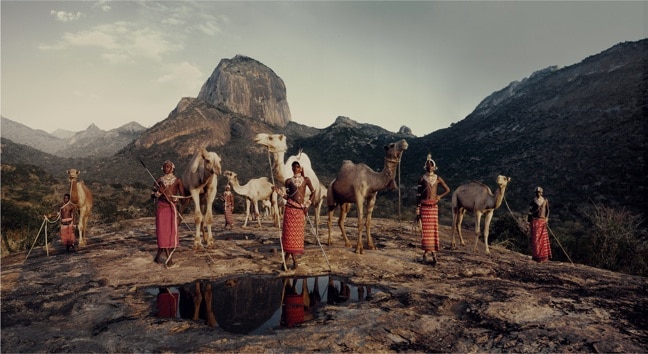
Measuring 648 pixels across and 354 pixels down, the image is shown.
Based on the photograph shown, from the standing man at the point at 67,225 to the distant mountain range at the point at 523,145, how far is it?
23781 millimetres

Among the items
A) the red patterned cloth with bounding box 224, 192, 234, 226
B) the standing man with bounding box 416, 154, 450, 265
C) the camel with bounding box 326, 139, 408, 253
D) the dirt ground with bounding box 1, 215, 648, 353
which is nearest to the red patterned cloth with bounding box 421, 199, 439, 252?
the standing man with bounding box 416, 154, 450, 265

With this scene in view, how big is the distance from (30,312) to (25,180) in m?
33.2

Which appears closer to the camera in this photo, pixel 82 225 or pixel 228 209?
pixel 82 225

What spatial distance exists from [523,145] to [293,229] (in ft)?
145

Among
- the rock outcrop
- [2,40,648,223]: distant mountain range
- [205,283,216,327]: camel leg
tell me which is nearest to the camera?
[205,283,216,327]: camel leg

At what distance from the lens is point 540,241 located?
33.1 feet

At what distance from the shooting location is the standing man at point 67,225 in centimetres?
988

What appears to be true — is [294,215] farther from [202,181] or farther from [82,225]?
[82,225]

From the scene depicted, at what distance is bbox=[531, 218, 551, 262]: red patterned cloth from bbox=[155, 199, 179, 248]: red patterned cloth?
10.0 meters

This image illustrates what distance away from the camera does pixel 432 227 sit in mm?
8508

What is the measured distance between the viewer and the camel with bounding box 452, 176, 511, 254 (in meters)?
11.2

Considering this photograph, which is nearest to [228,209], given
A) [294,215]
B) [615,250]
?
[294,215]

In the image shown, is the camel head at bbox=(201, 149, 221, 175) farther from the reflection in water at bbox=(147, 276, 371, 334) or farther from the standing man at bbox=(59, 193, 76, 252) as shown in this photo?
the standing man at bbox=(59, 193, 76, 252)

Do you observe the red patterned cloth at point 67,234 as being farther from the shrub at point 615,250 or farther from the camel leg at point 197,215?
the shrub at point 615,250
